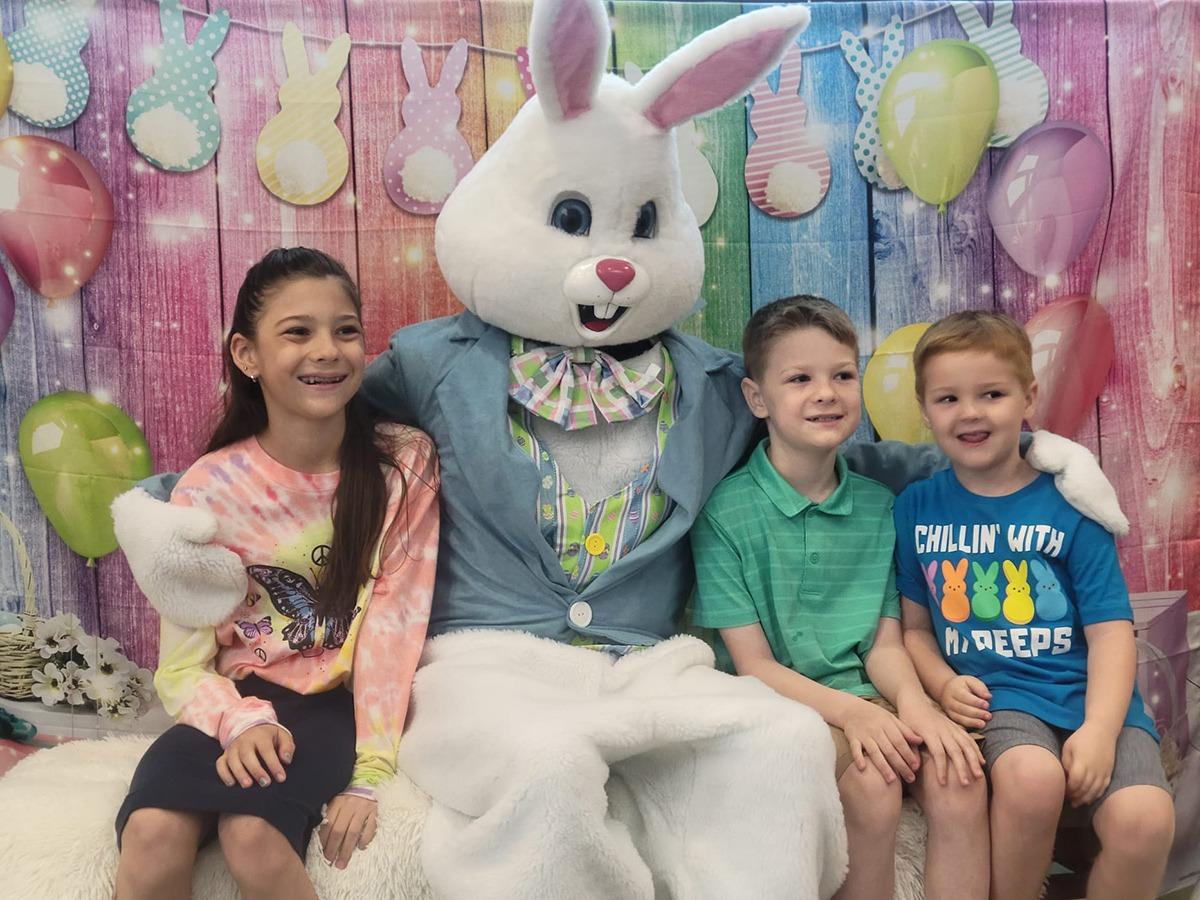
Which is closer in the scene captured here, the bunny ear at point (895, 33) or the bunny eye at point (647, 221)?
the bunny eye at point (647, 221)

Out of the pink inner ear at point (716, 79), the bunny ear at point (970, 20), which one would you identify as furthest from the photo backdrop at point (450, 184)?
the pink inner ear at point (716, 79)

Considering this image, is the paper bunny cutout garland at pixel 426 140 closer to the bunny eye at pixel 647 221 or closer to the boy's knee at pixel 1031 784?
the bunny eye at pixel 647 221

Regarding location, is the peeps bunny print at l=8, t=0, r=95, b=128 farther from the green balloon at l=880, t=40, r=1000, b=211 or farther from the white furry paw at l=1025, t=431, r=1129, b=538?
the white furry paw at l=1025, t=431, r=1129, b=538

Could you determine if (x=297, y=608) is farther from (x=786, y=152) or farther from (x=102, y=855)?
(x=786, y=152)

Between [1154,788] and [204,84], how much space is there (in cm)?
166

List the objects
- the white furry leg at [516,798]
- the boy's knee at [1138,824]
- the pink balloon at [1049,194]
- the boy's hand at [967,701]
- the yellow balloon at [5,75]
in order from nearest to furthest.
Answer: the white furry leg at [516,798] < the boy's knee at [1138,824] < the boy's hand at [967,701] < the yellow balloon at [5,75] < the pink balloon at [1049,194]

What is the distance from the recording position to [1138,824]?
122cm

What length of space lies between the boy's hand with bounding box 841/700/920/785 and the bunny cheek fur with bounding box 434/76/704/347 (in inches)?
24.1

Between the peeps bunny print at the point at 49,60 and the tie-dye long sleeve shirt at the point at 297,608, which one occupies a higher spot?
the peeps bunny print at the point at 49,60

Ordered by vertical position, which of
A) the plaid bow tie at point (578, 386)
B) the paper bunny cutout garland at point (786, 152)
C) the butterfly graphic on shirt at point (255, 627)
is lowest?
the butterfly graphic on shirt at point (255, 627)

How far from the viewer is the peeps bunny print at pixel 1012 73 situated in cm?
176

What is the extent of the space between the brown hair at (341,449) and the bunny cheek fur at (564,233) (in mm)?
194

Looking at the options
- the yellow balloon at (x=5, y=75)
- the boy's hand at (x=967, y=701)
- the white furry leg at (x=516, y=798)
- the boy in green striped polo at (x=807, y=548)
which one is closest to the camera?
the white furry leg at (x=516, y=798)

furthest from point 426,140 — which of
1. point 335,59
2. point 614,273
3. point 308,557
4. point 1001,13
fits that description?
point 1001,13
